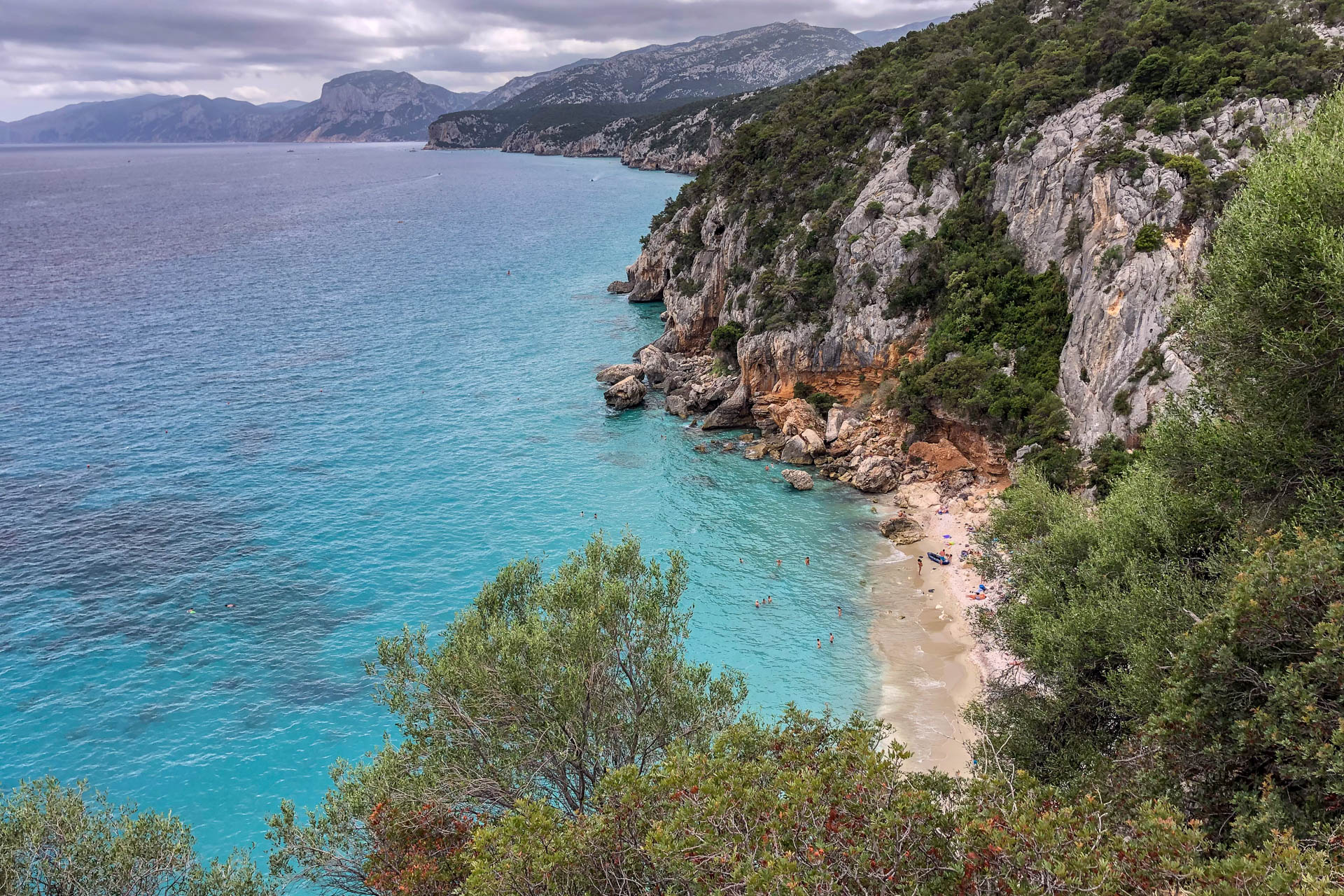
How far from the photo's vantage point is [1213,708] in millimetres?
12953

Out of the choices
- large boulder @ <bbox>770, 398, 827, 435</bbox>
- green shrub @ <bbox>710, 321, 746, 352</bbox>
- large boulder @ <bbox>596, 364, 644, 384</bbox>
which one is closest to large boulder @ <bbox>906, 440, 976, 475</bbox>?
large boulder @ <bbox>770, 398, 827, 435</bbox>

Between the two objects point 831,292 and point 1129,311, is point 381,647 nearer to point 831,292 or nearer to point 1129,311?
point 1129,311

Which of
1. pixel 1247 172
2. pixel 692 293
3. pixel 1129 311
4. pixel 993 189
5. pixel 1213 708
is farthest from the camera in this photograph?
pixel 692 293

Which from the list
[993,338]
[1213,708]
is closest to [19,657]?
[1213,708]

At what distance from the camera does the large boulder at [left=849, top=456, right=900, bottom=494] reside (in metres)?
44.7

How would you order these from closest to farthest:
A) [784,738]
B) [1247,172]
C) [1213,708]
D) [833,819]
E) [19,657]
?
1. [833,819]
2. [1213,708]
3. [784,738]
4. [1247,172]
5. [19,657]

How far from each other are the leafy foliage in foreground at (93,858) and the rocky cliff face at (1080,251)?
35.0 metres

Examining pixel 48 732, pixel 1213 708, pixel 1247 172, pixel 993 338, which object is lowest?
pixel 48 732

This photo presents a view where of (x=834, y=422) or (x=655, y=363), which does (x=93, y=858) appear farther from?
(x=655, y=363)

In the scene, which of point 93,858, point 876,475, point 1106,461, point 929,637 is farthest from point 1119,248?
point 93,858

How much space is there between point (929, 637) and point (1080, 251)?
24.8 metres

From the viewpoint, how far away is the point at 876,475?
44688 millimetres

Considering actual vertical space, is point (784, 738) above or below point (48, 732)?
above

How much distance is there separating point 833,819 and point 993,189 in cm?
4885
